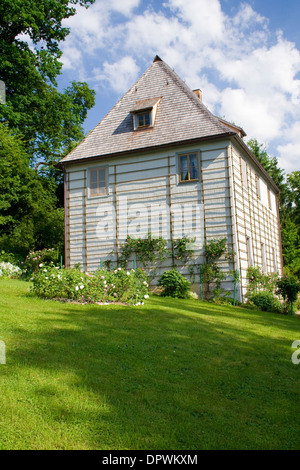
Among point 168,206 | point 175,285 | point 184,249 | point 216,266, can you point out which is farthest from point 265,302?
point 168,206

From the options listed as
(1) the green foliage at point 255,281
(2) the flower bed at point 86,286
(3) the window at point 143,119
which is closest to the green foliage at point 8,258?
(3) the window at point 143,119

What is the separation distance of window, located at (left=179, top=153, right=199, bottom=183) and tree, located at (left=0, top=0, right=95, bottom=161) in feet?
42.2

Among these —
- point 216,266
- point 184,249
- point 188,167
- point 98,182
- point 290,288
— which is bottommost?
point 290,288

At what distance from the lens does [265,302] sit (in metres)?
14.8

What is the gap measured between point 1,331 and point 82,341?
1366 mm

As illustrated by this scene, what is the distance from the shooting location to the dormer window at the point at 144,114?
17.5 meters

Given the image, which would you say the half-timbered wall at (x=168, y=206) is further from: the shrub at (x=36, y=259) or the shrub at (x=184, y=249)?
the shrub at (x=36, y=259)

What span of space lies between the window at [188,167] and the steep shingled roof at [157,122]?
0.76 m

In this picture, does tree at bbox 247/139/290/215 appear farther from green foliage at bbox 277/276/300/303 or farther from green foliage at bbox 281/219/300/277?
green foliage at bbox 277/276/300/303

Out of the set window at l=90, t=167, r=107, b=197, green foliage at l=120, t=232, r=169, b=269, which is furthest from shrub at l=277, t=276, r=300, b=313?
window at l=90, t=167, r=107, b=197

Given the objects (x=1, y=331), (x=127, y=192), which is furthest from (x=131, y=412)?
(x=127, y=192)

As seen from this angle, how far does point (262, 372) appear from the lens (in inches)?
226

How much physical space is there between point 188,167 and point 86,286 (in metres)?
8.20

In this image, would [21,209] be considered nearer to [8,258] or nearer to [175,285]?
[8,258]
